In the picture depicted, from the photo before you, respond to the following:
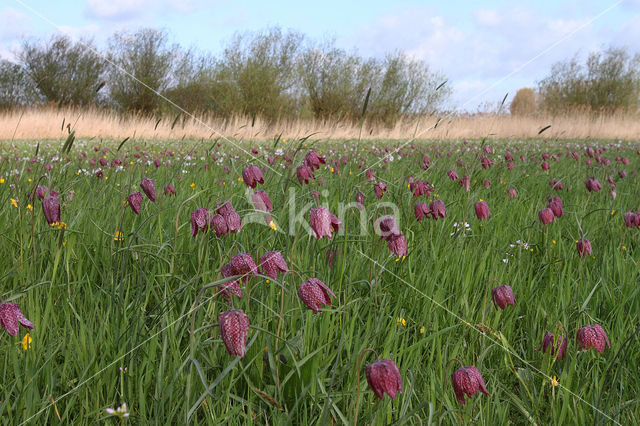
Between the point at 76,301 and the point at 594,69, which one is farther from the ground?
the point at 594,69

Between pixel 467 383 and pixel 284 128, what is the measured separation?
1471 centimetres

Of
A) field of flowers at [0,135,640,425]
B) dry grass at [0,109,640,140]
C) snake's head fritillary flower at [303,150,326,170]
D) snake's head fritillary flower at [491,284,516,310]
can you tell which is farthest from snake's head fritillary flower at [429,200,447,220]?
dry grass at [0,109,640,140]

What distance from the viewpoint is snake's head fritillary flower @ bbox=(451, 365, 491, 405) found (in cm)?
117

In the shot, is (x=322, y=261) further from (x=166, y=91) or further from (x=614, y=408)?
(x=166, y=91)

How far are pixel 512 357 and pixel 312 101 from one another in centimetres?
2277

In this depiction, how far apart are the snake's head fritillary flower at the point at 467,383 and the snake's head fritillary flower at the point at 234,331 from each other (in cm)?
52

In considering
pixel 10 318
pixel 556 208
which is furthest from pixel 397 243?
pixel 556 208

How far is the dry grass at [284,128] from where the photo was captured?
41.2 ft

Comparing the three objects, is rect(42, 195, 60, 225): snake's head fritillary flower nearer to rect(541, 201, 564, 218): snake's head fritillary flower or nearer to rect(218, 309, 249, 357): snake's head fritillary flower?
rect(218, 309, 249, 357): snake's head fritillary flower

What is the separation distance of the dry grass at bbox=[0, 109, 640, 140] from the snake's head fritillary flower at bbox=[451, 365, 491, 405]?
10.2 m

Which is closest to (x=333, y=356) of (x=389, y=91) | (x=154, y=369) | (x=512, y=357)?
(x=154, y=369)

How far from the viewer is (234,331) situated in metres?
1.06

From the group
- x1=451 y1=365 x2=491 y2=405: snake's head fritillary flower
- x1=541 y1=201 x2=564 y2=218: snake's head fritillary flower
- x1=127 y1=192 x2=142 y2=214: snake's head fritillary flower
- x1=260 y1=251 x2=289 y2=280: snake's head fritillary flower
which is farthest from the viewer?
x1=541 y1=201 x2=564 y2=218: snake's head fritillary flower

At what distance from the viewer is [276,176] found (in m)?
3.94
